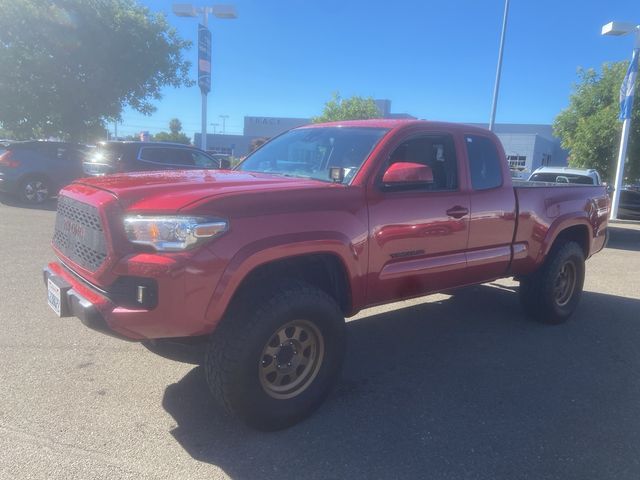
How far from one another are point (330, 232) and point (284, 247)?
1.19ft

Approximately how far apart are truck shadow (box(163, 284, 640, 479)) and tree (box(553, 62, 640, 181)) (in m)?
16.1

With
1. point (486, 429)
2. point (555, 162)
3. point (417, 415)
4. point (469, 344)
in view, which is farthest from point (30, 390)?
point (555, 162)

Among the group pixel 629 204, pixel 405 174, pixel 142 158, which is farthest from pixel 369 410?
pixel 629 204

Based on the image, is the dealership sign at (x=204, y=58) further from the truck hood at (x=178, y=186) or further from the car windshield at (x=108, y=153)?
the truck hood at (x=178, y=186)

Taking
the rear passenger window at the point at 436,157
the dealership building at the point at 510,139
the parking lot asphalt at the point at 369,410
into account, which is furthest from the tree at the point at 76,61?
the dealership building at the point at 510,139

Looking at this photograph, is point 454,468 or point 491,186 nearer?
point 454,468

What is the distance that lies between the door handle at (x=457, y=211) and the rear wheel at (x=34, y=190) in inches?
476

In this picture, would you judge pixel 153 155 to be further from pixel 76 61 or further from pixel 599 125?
pixel 599 125

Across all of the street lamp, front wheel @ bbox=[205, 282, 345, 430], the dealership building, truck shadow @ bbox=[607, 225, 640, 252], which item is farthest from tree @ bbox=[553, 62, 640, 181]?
the dealership building

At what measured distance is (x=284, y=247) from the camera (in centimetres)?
291

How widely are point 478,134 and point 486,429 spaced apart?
263 centimetres

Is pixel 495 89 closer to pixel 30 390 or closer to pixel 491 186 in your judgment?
pixel 491 186

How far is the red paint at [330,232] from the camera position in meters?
2.66

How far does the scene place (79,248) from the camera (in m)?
3.10
